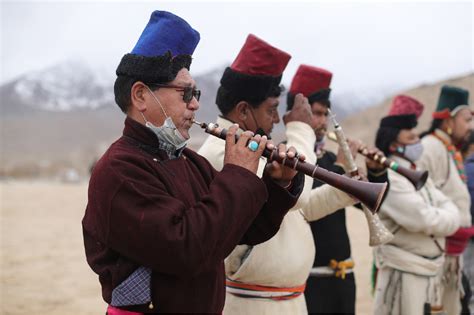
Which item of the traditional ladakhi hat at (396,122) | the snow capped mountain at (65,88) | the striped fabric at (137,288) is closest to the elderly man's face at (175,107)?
the striped fabric at (137,288)

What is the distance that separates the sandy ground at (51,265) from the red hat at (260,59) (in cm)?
416

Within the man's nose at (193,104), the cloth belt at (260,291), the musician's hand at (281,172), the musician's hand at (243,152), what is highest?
the man's nose at (193,104)

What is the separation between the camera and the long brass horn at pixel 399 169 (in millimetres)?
4168

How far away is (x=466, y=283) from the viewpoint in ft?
18.0

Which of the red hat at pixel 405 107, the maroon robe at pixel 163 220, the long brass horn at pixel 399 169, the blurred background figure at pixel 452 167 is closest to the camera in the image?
the maroon robe at pixel 163 220

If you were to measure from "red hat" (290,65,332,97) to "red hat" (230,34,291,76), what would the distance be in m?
0.75


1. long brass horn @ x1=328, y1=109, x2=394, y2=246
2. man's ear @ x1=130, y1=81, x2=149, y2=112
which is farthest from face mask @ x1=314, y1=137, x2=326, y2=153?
man's ear @ x1=130, y1=81, x2=149, y2=112

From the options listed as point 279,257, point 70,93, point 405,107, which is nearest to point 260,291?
point 279,257

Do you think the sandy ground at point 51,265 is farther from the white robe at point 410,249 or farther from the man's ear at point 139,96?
the man's ear at point 139,96

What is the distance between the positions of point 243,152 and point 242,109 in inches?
51.3

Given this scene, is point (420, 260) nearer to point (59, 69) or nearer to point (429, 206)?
point (429, 206)

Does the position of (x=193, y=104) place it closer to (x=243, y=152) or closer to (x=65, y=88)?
(x=243, y=152)

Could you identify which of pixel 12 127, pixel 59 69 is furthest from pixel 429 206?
pixel 59 69

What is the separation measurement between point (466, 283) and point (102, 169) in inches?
171
